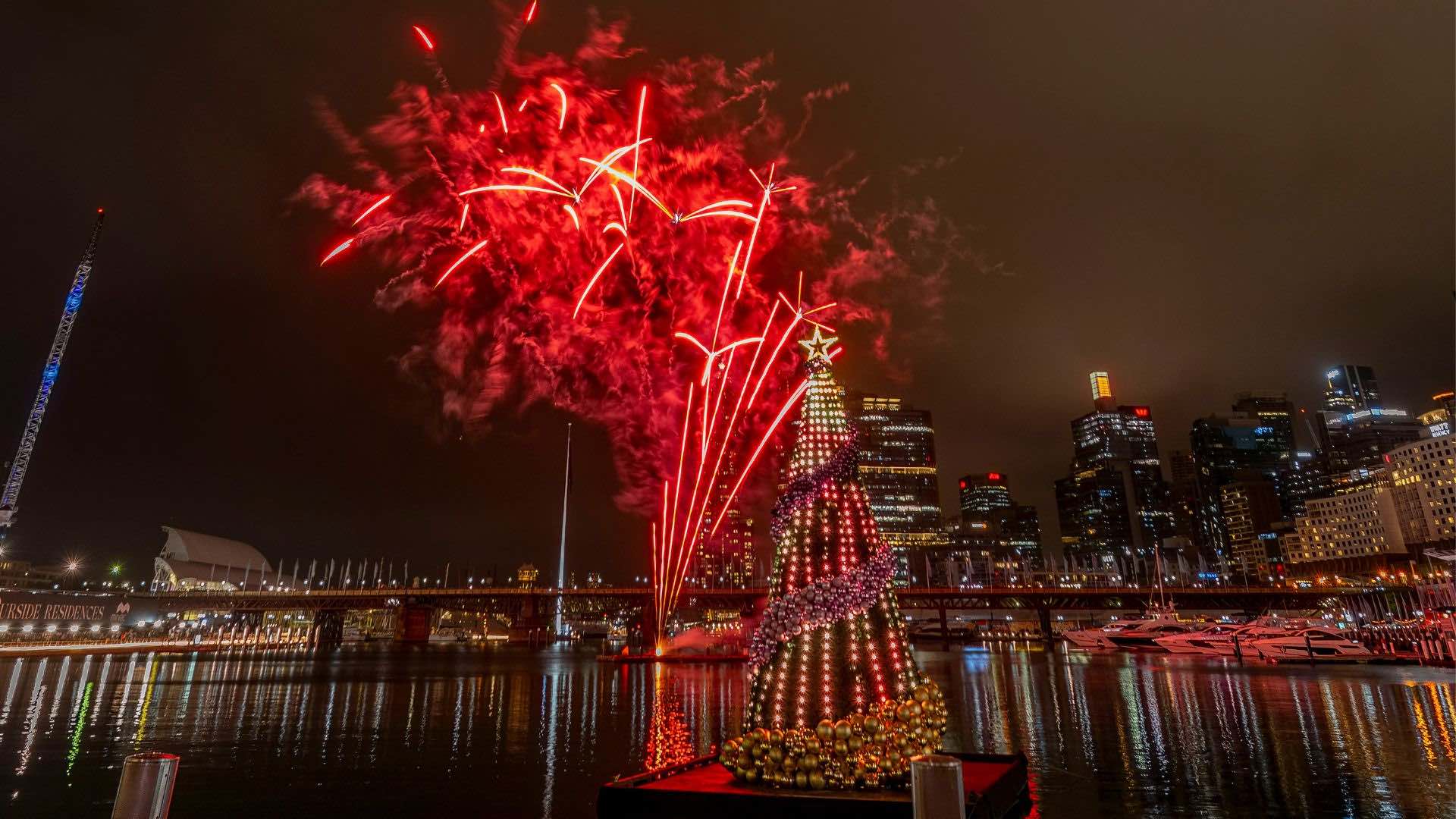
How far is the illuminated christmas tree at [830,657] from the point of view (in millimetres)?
8977

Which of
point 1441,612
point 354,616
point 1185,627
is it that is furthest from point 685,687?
point 354,616

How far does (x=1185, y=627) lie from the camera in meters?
74.9

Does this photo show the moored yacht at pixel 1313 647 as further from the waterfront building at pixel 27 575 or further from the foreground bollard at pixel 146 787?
the waterfront building at pixel 27 575

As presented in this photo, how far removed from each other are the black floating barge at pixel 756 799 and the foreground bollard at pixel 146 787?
4.85 metres

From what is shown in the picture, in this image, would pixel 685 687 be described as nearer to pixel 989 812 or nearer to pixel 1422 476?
pixel 989 812

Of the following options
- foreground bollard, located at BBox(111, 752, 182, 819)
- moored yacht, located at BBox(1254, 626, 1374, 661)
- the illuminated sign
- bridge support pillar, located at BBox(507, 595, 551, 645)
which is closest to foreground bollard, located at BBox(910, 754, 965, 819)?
foreground bollard, located at BBox(111, 752, 182, 819)

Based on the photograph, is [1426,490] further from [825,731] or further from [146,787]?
[146,787]

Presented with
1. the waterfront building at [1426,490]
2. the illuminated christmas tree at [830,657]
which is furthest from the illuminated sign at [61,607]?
the waterfront building at [1426,490]

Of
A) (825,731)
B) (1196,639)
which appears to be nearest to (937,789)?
(825,731)

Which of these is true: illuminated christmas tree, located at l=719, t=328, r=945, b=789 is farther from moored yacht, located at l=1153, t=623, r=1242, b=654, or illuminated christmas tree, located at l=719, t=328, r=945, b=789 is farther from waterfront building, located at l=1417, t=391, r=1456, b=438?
waterfront building, located at l=1417, t=391, r=1456, b=438

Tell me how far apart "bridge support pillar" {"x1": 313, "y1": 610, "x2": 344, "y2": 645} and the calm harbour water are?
3967 inches

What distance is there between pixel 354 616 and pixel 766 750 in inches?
8694

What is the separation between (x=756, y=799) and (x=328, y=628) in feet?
478

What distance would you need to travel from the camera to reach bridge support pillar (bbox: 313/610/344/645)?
125688 mm
